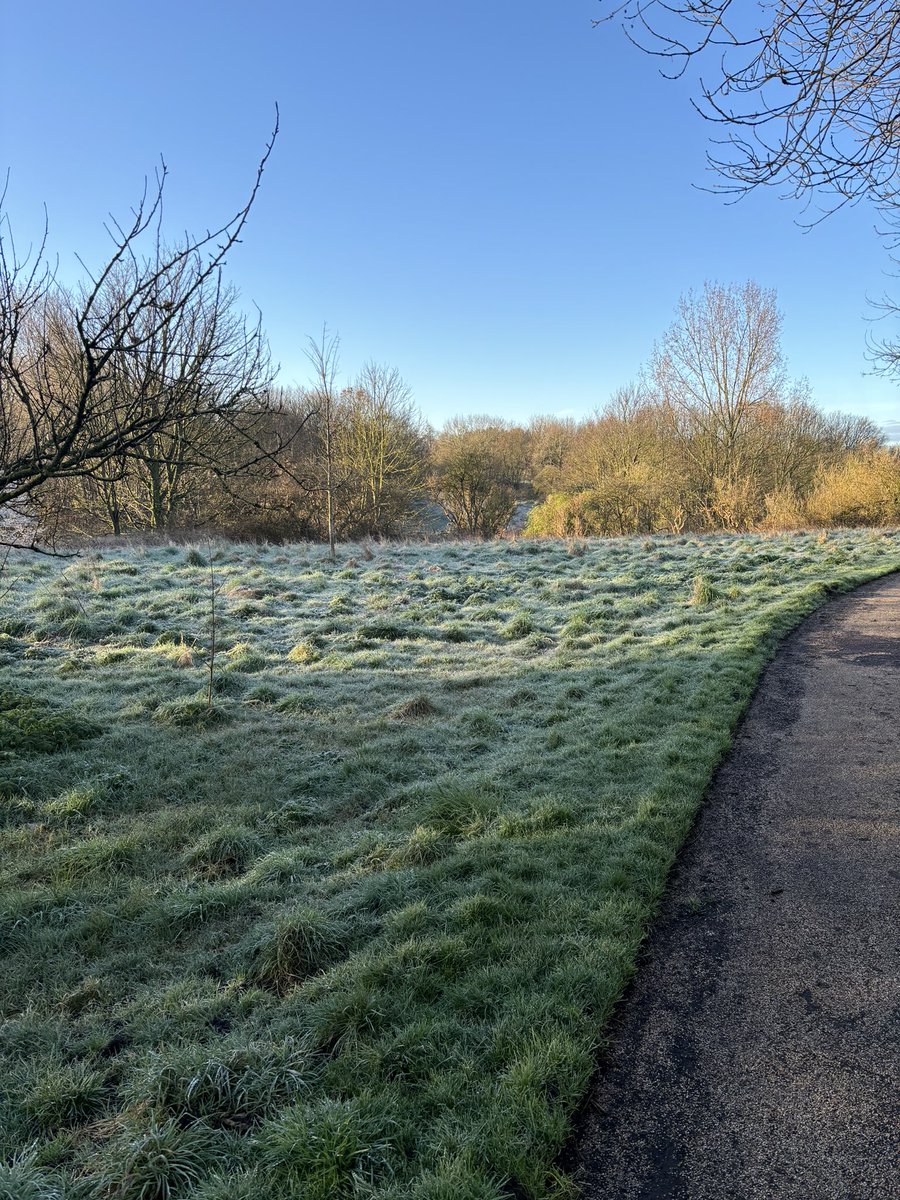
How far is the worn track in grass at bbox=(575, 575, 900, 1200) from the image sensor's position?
2.24 m

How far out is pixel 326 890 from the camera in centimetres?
395

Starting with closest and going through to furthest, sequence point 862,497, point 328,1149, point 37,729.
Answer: point 328,1149 → point 37,729 → point 862,497

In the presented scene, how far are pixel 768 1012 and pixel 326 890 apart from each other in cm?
237

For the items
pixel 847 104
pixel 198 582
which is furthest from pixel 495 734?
pixel 198 582

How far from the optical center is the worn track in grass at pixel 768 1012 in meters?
2.24

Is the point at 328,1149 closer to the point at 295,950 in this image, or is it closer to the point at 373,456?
the point at 295,950

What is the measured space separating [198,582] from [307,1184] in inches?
497

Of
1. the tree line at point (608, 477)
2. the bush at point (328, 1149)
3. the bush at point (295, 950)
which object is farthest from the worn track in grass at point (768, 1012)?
the tree line at point (608, 477)

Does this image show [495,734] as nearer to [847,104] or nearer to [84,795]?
[84,795]

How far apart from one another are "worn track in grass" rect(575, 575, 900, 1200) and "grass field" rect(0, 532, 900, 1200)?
20 centimetres

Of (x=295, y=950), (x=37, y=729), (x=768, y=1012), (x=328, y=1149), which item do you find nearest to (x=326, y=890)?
(x=295, y=950)

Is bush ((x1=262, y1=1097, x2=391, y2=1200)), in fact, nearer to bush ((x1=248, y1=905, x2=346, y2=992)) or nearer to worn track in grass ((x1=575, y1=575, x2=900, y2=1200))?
worn track in grass ((x1=575, y1=575, x2=900, y2=1200))

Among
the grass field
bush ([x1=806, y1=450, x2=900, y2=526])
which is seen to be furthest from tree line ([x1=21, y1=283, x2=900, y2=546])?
the grass field

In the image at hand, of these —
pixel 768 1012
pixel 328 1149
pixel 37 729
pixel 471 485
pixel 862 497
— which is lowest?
pixel 768 1012
